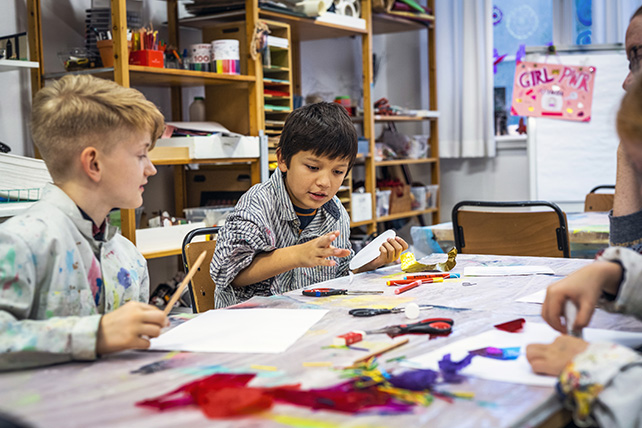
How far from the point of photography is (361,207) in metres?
3.76

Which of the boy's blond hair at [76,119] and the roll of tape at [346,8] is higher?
the roll of tape at [346,8]

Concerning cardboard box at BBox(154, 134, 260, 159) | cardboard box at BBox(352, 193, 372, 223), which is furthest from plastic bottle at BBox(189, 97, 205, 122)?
cardboard box at BBox(352, 193, 372, 223)

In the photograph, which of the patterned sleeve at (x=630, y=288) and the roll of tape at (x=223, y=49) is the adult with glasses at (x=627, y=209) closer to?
the patterned sleeve at (x=630, y=288)

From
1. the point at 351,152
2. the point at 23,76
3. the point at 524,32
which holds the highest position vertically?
the point at 524,32

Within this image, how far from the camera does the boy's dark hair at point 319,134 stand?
1.66 metres

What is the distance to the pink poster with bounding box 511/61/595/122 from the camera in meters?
3.76

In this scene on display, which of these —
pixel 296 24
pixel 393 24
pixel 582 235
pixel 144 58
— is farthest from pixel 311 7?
pixel 582 235

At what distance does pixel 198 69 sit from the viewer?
278 cm

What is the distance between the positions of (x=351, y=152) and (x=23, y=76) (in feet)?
5.14

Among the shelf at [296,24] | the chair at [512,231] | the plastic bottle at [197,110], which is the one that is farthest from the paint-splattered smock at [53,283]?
the shelf at [296,24]

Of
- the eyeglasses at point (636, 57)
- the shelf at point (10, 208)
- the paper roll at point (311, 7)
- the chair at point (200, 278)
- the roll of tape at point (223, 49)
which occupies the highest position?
the paper roll at point (311, 7)

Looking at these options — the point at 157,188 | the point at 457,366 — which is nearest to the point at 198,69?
the point at 157,188

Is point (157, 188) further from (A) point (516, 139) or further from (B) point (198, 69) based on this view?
(A) point (516, 139)

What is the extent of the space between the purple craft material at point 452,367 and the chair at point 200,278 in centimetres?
90
